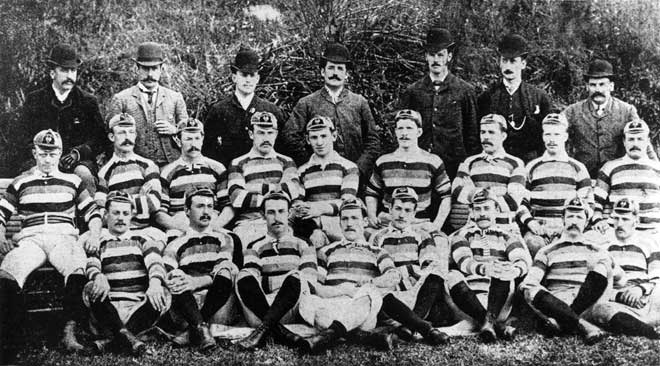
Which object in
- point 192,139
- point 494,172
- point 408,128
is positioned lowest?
point 494,172

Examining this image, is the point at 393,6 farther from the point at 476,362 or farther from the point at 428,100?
the point at 476,362

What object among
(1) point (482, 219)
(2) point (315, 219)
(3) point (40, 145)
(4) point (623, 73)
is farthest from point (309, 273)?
(4) point (623, 73)

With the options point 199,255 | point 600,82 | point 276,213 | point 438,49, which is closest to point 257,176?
point 276,213

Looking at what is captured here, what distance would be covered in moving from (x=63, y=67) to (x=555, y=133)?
4039 mm

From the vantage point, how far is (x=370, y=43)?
6527 mm

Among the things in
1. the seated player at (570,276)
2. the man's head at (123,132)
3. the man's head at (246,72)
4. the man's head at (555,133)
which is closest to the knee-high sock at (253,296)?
the man's head at (123,132)

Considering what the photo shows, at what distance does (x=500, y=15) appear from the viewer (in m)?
6.52

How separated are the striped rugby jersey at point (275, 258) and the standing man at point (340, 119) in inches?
27.6

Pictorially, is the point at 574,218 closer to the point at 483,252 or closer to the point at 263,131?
the point at 483,252

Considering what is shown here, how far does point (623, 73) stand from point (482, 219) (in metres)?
1.91

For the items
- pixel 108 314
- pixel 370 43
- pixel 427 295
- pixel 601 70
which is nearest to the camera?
pixel 108 314

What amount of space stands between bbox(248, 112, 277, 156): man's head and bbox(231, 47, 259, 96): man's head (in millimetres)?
265

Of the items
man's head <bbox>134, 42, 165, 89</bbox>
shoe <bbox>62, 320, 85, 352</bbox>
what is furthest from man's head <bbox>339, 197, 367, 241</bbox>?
shoe <bbox>62, 320, 85, 352</bbox>

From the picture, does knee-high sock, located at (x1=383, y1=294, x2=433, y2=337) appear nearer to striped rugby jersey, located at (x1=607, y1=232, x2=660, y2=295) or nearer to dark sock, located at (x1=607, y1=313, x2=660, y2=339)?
dark sock, located at (x1=607, y1=313, x2=660, y2=339)
